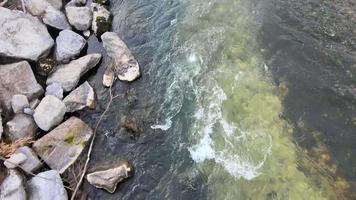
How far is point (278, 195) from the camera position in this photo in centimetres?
694

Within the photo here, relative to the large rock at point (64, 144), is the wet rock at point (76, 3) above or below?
above

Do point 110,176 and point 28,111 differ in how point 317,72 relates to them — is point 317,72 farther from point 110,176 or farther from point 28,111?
point 28,111

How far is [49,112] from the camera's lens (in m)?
8.60

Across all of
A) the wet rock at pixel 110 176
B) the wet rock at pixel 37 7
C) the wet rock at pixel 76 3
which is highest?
the wet rock at pixel 37 7

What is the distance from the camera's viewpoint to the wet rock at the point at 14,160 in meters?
7.71

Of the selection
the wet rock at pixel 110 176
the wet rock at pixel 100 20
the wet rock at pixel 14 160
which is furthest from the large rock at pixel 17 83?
the wet rock at pixel 110 176

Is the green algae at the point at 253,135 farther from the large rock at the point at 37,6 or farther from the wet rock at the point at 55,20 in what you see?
the large rock at the point at 37,6

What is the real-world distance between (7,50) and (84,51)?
1744mm

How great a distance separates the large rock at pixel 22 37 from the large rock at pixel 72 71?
642mm

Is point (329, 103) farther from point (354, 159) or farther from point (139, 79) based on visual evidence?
point (139, 79)

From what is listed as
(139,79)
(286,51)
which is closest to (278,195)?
(286,51)

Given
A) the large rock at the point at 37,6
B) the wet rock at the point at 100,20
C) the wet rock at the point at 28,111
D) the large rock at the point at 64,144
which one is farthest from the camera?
the large rock at the point at 37,6

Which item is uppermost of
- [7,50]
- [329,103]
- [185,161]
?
[7,50]

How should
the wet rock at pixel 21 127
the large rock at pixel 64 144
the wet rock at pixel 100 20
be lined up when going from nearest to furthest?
the large rock at pixel 64 144 → the wet rock at pixel 21 127 → the wet rock at pixel 100 20
